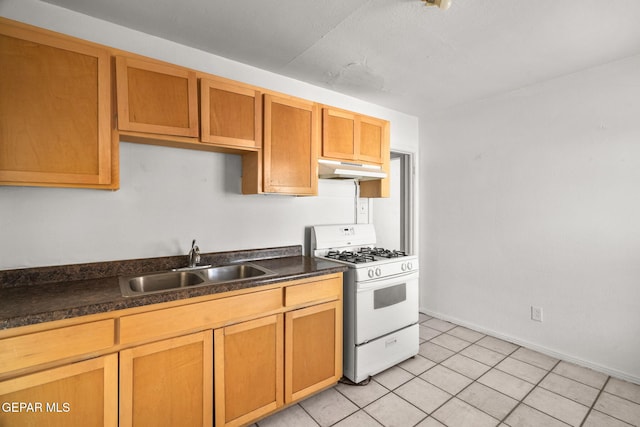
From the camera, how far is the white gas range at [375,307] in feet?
7.33

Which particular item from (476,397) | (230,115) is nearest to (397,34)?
(230,115)

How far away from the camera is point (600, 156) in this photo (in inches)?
96.0

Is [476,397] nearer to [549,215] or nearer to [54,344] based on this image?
[549,215]

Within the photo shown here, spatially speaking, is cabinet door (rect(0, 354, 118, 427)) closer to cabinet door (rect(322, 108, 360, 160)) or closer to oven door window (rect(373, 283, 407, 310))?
oven door window (rect(373, 283, 407, 310))

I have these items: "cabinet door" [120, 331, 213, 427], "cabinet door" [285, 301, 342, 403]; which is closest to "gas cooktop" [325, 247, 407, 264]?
"cabinet door" [285, 301, 342, 403]

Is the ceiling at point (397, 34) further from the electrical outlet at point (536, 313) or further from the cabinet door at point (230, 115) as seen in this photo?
the electrical outlet at point (536, 313)

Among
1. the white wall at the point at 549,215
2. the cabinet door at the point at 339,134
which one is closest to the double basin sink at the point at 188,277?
the cabinet door at the point at 339,134

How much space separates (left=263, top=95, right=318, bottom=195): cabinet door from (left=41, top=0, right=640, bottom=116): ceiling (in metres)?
0.40

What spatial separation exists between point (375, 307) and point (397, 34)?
76.8 inches

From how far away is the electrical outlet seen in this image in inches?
109

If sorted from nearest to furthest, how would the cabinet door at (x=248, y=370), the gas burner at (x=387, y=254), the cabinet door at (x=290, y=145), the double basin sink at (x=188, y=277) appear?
the cabinet door at (x=248, y=370), the double basin sink at (x=188, y=277), the cabinet door at (x=290, y=145), the gas burner at (x=387, y=254)

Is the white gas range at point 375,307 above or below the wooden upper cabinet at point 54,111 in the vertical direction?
below

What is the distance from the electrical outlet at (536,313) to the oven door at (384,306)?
118cm

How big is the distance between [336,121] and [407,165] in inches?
62.5
